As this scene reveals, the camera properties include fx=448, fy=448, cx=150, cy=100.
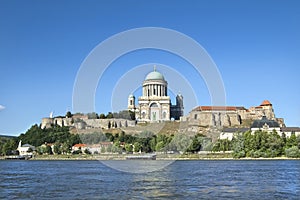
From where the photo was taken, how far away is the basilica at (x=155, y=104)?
120062 millimetres

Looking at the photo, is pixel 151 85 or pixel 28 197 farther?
pixel 151 85

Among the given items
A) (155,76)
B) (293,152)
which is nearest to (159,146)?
(293,152)

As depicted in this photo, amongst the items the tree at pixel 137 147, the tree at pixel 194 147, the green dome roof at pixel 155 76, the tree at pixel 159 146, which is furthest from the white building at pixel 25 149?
the tree at pixel 194 147

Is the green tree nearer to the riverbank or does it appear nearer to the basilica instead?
the riverbank

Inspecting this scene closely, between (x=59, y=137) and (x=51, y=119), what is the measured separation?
12598 millimetres

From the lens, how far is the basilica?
120m

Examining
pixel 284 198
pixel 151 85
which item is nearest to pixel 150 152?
pixel 151 85

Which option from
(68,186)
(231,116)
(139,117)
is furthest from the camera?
(139,117)

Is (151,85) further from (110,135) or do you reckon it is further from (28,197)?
(28,197)

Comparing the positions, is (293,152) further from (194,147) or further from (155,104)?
(155,104)

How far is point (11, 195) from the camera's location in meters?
23.5

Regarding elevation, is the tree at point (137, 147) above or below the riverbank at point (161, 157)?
above

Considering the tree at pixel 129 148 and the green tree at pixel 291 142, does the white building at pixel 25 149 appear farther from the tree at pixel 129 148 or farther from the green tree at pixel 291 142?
the green tree at pixel 291 142

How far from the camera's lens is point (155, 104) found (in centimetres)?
12056
